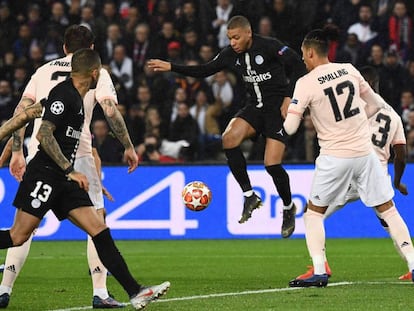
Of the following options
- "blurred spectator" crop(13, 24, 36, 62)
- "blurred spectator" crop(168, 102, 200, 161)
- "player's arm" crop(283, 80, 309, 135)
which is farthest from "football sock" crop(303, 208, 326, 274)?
"blurred spectator" crop(13, 24, 36, 62)

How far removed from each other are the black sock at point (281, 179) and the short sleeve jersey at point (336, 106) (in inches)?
77.5

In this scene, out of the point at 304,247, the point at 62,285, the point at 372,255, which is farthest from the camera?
the point at 304,247

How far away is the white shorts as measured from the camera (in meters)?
9.50

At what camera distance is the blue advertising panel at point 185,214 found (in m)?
17.3

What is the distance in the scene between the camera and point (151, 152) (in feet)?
60.1

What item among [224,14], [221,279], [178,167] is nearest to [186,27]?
[224,14]

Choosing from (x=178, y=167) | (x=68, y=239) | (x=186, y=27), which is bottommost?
(x=68, y=239)

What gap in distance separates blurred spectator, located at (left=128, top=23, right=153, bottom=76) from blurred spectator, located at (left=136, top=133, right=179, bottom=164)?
2.29 m

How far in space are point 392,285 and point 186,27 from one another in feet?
36.8

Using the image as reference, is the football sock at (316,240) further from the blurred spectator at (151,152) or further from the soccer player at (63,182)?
the blurred spectator at (151,152)

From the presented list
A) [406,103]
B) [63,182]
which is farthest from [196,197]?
[406,103]

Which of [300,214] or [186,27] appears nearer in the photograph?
[300,214]

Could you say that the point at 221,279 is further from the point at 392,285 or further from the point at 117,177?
the point at 117,177

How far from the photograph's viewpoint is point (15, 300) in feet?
31.5
